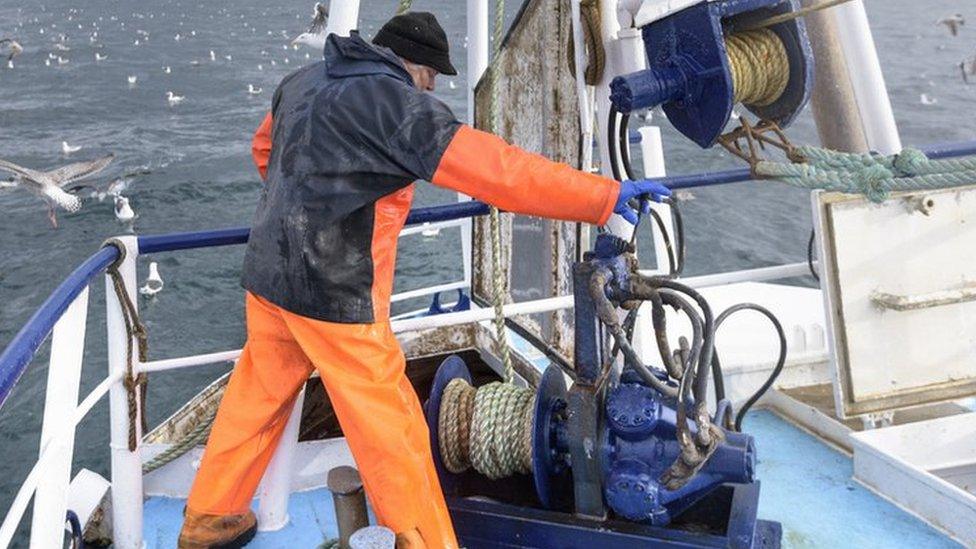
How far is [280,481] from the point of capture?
354 cm

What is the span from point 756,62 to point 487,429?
5.36ft

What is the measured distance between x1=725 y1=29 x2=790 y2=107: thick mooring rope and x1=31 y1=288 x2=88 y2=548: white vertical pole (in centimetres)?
236

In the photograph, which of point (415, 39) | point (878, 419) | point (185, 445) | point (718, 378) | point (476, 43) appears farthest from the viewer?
point (476, 43)

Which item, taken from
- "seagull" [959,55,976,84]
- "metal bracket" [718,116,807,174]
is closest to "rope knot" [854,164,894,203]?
"metal bracket" [718,116,807,174]

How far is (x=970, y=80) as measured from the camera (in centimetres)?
3431

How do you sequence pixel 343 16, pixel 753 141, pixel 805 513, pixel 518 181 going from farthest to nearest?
1. pixel 343 16
2. pixel 805 513
3. pixel 753 141
4. pixel 518 181

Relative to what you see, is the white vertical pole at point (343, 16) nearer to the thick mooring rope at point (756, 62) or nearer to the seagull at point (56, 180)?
the thick mooring rope at point (756, 62)

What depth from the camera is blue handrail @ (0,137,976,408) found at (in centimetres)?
224

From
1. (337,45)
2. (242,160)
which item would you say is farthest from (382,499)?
(242,160)

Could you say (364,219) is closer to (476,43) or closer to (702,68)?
(702,68)

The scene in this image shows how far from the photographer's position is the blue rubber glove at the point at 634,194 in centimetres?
279

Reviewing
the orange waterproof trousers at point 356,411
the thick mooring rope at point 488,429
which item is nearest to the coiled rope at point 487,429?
the thick mooring rope at point 488,429

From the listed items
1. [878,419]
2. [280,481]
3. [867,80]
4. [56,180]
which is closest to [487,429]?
[280,481]

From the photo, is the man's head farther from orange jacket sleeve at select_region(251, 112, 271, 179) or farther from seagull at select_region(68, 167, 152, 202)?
seagull at select_region(68, 167, 152, 202)
